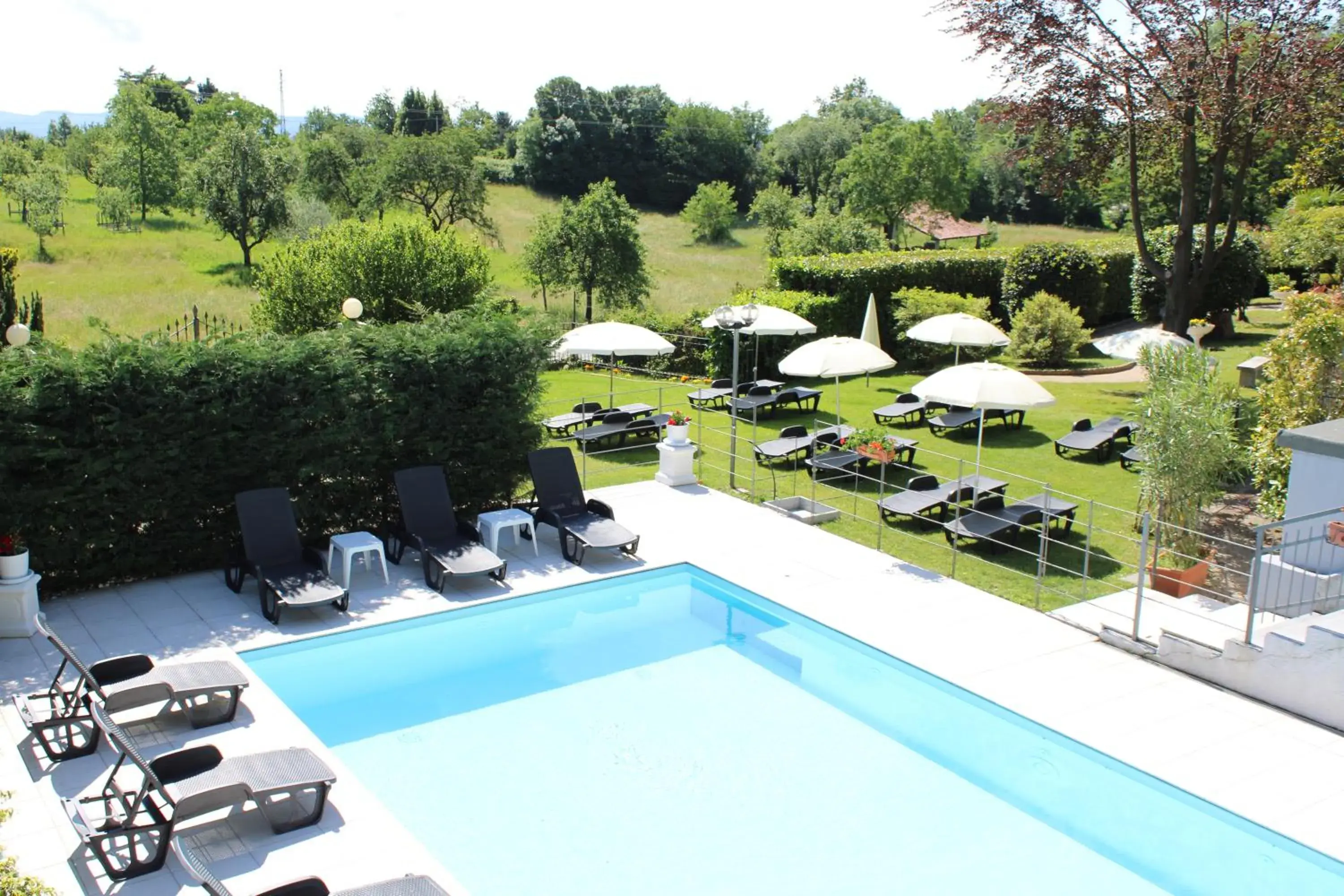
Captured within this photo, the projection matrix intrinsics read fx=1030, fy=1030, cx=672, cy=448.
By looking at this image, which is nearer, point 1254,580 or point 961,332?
point 1254,580

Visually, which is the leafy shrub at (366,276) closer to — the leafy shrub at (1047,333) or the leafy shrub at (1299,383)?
the leafy shrub at (1047,333)

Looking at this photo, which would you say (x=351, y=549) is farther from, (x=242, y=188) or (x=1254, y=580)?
(x=242, y=188)

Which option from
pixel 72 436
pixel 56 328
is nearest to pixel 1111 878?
pixel 72 436

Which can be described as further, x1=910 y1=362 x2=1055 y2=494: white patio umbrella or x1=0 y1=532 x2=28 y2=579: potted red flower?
x1=910 y1=362 x2=1055 y2=494: white patio umbrella

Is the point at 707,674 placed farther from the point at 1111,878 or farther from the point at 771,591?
the point at 1111,878

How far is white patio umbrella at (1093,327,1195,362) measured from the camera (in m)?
15.4

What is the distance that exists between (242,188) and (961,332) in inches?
1283

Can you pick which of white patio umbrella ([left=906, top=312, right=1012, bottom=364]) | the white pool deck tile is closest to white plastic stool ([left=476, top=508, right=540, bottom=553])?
the white pool deck tile

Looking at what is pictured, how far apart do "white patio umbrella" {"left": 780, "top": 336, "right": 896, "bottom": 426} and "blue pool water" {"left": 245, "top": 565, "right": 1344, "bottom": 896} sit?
17.2 ft

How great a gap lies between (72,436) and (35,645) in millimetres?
2099

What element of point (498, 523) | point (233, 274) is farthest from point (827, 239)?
point (498, 523)

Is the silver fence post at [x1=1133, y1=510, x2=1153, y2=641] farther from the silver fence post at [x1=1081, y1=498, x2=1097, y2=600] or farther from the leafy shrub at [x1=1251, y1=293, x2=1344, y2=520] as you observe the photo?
the leafy shrub at [x1=1251, y1=293, x2=1344, y2=520]

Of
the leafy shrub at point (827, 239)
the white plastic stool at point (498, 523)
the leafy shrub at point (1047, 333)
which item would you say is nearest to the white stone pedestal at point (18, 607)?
the white plastic stool at point (498, 523)

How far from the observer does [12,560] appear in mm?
9789
